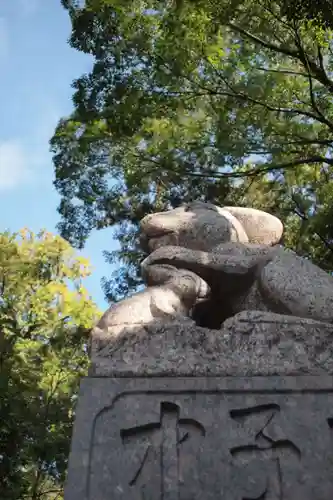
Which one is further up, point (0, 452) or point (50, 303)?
point (50, 303)

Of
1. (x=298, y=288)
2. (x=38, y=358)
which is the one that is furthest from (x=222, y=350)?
(x=38, y=358)

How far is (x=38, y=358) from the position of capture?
9.65 metres

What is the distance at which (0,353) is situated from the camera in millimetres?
8422

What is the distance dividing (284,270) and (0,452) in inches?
238

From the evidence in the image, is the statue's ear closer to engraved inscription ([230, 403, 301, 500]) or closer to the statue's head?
the statue's head

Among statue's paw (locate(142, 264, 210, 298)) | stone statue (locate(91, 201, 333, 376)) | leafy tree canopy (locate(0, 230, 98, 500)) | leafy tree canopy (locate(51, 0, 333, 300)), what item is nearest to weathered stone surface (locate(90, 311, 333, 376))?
stone statue (locate(91, 201, 333, 376))

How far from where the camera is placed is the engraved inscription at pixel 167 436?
2732mm

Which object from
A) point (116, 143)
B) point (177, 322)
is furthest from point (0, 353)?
point (177, 322)

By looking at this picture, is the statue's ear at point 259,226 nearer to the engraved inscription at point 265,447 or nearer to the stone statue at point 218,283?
the stone statue at point 218,283

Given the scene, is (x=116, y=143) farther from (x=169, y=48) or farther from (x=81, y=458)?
(x=81, y=458)

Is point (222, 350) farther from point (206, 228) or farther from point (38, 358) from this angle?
point (38, 358)

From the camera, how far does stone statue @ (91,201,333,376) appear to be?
3.30 metres

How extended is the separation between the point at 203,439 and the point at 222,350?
50cm

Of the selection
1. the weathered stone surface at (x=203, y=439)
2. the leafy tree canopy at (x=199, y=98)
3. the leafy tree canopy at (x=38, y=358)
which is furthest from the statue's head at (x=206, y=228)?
the leafy tree canopy at (x=38, y=358)
